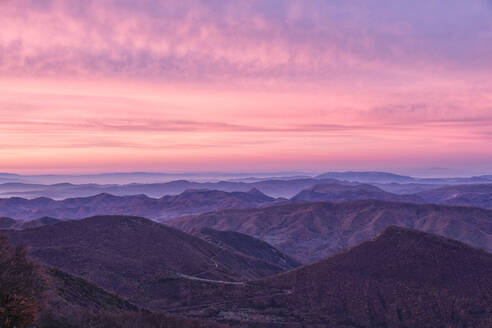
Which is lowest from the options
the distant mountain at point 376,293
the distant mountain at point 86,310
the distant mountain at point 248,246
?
the distant mountain at point 248,246

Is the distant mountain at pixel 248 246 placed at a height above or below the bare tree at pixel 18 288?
below

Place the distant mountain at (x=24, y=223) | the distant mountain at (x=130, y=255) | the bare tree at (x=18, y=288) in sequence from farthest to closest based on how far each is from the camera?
the distant mountain at (x=24, y=223), the distant mountain at (x=130, y=255), the bare tree at (x=18, y=288)

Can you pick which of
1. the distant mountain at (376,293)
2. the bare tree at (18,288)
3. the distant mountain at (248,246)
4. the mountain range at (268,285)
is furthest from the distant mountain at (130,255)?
the bare tree at (18,288)

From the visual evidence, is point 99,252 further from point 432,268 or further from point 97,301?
point 432,268

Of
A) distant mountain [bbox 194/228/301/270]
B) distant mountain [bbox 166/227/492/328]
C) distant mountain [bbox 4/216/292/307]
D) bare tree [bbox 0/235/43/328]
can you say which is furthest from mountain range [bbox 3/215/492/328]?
distant mountain [bbox 194/228/301/270]

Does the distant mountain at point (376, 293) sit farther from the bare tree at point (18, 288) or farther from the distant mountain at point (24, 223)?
the distant mountain at point (24, 223)

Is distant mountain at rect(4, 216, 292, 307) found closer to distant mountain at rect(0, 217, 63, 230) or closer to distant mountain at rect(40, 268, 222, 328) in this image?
distant mountain at rect(40, 268, 222, 328)

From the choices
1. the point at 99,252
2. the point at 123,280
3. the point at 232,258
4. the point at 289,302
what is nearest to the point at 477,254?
the point at 289,302
